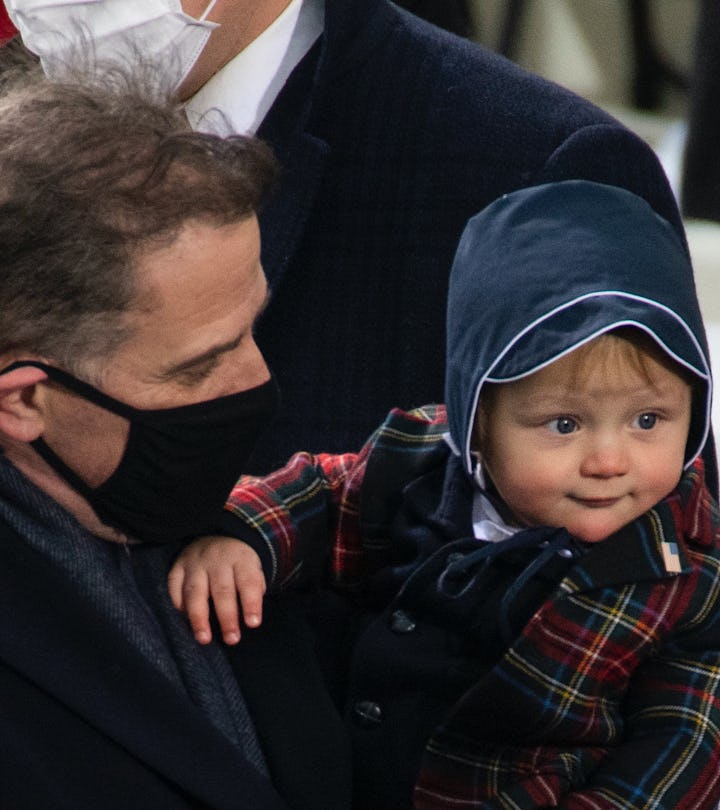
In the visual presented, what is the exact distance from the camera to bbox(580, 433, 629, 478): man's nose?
188 centimetres

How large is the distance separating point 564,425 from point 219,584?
44 cm

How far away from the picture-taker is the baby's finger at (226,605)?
71.8 inches

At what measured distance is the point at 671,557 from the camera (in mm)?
1938

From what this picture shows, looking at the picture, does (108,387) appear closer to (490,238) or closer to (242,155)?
(242,155)

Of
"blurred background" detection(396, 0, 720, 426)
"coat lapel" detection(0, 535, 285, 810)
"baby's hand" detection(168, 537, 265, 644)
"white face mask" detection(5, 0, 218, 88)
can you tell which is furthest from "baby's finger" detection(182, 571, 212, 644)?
"blurred background" detection(396, 0, 720, 426)

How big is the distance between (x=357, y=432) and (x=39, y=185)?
878 mm

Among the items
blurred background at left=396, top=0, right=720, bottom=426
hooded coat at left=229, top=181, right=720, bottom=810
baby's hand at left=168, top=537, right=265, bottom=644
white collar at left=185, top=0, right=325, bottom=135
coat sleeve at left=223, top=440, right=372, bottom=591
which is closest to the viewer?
baby's hand at left=168, top=537, right=265, bottom=644

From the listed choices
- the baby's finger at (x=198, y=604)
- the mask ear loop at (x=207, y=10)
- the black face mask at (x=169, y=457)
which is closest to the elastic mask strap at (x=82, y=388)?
the black face mask at (x=169, y=457)

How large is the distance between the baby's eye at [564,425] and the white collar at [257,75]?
650mm

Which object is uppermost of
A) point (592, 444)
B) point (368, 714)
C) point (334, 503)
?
point (592, 444)

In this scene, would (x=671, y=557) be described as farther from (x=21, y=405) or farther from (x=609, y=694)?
(x=21, y=405)

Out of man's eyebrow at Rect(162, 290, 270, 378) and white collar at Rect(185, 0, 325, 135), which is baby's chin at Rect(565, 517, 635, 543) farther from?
white collar at Rect(185, 0, 325, 135)

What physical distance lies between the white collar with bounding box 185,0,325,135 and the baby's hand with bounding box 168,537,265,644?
0.62 meters

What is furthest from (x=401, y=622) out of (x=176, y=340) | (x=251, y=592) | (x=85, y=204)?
(x=85, y=204)
